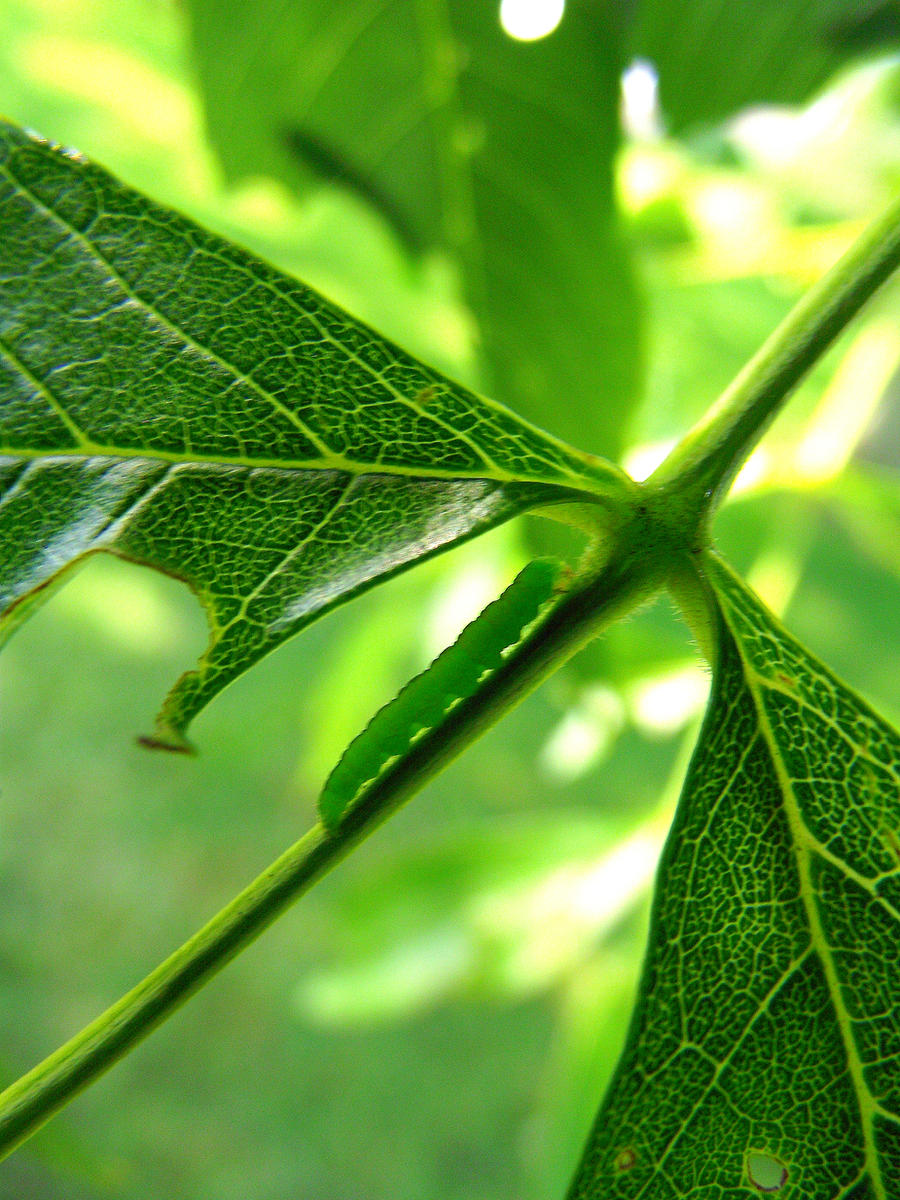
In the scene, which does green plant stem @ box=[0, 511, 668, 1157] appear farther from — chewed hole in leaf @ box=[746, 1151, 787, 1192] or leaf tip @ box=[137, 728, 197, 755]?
chewed hole in leaf @ box=[746, 1151, 787, 1192]

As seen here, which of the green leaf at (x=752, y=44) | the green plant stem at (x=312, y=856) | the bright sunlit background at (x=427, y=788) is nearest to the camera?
the green plant stem at (x=312, y=856)

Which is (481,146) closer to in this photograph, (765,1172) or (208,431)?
(208,431)

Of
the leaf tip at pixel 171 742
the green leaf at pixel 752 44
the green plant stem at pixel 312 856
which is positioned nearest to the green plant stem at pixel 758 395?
the green plant stem at pixel 312 856

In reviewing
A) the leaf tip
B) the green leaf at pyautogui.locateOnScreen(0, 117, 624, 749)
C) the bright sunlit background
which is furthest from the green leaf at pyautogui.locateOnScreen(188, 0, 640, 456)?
the leaf tip

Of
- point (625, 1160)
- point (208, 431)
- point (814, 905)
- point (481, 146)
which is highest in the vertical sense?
point (481, 146)

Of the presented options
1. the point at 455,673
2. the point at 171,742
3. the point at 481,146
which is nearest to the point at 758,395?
the point at 455,673

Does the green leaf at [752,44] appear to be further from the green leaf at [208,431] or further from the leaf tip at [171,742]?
the leaf tip at [171,742]
